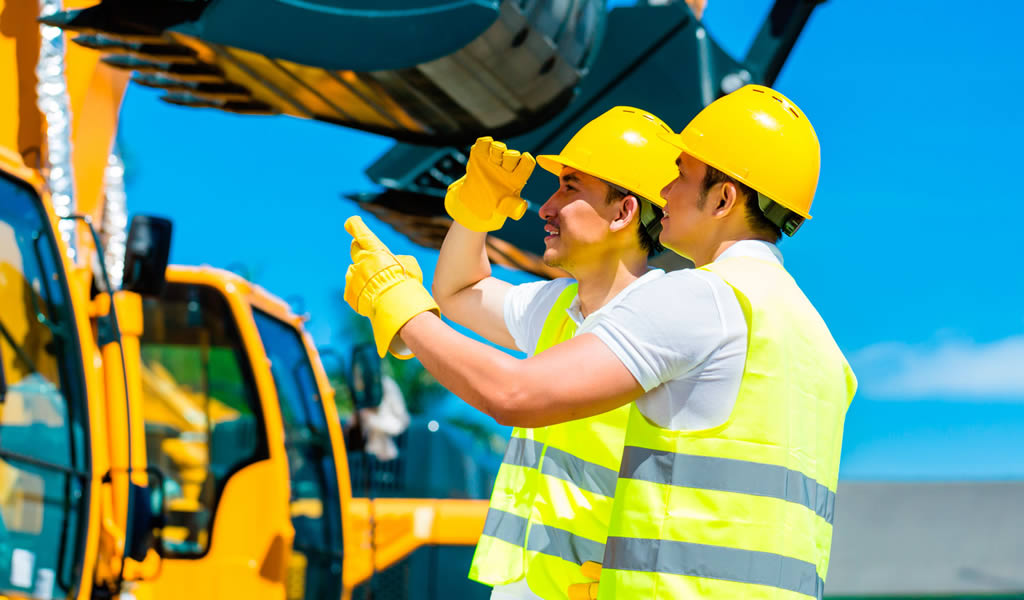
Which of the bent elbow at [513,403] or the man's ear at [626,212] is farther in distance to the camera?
the man's ear at [626,212]

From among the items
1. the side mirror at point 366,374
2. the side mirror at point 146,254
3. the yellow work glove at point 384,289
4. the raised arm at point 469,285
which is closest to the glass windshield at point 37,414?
the side mirror at point 146,254

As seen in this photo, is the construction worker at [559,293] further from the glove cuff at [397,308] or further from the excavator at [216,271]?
the excavator at [216,271]

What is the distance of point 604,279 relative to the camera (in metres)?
2.43

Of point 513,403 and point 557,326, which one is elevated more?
point 557,326

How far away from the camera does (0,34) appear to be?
11.4 feet

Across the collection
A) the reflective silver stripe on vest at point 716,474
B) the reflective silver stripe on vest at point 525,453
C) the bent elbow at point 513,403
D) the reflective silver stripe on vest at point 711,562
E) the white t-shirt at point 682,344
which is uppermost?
the white t-shirt at point 682,344

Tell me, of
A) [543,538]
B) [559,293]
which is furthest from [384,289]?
[559,293]

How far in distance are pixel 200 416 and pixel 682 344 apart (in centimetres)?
377

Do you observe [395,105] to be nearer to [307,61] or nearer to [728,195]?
[307,61]

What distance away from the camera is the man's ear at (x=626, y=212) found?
2.36m

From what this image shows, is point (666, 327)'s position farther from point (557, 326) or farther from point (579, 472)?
point (557, 326)

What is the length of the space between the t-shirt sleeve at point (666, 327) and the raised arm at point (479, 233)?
0.74m

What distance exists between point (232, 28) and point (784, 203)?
3341 mm

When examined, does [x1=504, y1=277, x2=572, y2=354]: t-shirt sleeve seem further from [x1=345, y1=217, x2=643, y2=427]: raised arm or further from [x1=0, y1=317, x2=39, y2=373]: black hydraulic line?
[x1=0, y1=317, x2=39, y2=373]: black hydraulic line
